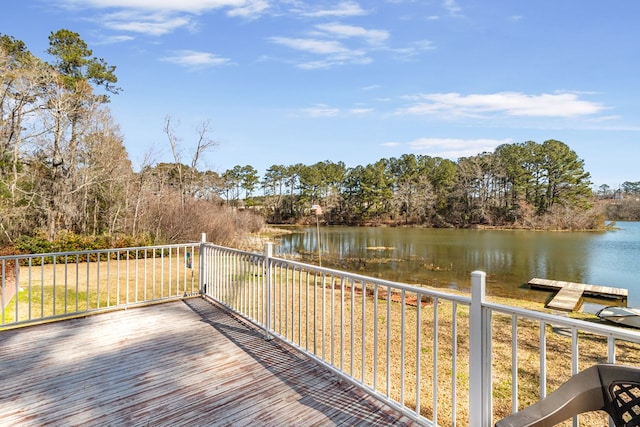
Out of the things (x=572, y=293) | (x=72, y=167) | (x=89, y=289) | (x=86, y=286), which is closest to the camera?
(x=86, y=286)

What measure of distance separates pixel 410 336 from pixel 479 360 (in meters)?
3.60

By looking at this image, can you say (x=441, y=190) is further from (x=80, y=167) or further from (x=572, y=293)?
(x=80, y=167)

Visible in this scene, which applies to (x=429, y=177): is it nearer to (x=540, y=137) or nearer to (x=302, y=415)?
(x=540, y=137)

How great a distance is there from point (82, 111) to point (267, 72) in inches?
293

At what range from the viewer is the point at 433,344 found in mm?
2264

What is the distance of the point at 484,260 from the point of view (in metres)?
15.1

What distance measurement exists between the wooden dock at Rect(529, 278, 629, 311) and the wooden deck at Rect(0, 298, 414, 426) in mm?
7916

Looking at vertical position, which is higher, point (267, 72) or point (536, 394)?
point (267, 72)

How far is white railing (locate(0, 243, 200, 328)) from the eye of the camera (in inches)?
167

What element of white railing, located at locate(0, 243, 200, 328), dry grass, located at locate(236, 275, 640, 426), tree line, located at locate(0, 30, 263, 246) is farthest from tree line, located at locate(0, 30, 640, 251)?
dry grass, located at locate(236, 275, 640, 426)

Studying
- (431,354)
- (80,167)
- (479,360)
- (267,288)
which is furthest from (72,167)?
(479,360)

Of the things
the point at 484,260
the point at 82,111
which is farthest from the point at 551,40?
the point at 82,111

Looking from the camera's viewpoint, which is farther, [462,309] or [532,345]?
[462,309]

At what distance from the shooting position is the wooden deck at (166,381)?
6.92 feet
